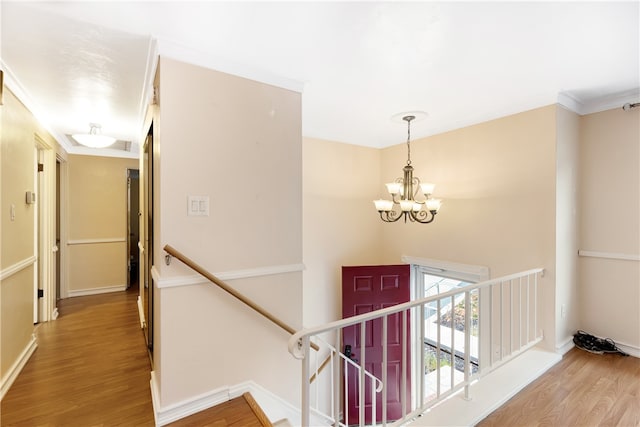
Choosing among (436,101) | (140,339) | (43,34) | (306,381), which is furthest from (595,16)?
(140,339)

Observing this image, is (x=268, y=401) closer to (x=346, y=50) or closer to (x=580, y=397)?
(x=580, y=397)

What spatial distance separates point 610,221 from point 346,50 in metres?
2.83

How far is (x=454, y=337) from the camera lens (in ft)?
6.38

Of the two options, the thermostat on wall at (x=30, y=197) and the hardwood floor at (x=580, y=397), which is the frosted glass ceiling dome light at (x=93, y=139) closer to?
the thermostat on wall at (x=30, y=197)

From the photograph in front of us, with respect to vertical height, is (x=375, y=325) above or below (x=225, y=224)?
below

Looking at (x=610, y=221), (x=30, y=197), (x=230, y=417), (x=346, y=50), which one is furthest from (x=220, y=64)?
(x=610, y=221)

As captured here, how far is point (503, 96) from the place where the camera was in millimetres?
2574

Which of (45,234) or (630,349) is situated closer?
(630,349)

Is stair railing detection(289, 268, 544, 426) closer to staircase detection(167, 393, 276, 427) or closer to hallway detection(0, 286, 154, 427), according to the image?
staircase detection(167, 393, 276, 427)

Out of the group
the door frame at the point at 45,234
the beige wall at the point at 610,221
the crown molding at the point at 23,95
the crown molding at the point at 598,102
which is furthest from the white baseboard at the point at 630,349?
the door frame at the point at 45,234

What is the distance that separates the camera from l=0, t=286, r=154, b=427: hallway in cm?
179

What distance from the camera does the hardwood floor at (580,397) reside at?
5.92 ft

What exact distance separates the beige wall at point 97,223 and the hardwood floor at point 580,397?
523 centimetres

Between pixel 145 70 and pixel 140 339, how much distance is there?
245 cm
